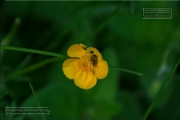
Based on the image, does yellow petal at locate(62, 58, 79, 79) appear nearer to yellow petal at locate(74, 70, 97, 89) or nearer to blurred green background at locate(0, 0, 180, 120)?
yellow petal at locate(74, 70, 97, 89)

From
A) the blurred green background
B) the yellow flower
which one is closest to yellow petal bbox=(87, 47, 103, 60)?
the yellow flower

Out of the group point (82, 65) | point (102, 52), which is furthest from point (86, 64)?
point (102, 52)

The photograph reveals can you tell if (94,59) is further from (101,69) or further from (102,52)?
(102,52)

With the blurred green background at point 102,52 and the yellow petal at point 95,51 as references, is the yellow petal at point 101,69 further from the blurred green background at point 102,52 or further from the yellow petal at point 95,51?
the blurred green background at point 102,52

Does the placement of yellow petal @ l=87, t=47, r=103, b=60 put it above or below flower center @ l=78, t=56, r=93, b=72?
above

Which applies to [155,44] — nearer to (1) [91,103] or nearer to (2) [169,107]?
(2) [169,107]

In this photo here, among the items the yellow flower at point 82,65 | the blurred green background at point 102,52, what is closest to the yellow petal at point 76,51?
the yellow flower at point 82,65

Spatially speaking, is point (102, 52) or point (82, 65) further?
point (102, 52)

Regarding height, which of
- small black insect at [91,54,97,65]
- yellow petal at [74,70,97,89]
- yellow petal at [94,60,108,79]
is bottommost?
yellow petal at [74,70,97,89]
